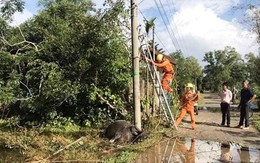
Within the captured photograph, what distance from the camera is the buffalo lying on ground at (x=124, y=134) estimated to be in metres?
11.1

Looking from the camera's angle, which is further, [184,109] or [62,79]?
[62,79]

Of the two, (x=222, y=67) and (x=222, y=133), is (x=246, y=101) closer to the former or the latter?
(x=222, y=133)

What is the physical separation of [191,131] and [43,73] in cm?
601

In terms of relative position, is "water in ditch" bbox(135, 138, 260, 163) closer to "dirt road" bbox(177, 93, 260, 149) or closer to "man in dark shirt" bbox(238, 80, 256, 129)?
"dirt road" bbox(177, 93, 260, 149)

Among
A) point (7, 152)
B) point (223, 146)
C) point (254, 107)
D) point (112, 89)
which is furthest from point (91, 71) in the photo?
point (254, 107)

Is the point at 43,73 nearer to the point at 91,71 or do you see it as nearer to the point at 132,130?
the point at 91,71

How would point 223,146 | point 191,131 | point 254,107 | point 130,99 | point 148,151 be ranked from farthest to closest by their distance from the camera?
1. point 254,107
2. point 130,99
3. point 191,131
4. point 223,146
5. point 148,151

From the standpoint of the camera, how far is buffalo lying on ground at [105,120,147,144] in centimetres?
1110

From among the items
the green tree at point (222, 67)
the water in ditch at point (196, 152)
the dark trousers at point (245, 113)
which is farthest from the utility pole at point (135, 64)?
the green tree at point (222, 67)

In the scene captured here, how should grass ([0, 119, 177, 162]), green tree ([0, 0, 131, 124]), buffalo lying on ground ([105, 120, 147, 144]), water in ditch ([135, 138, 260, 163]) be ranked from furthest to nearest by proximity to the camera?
green tree ([0, 0, 131, 124])
buffalo lying on ground ([105, 120, 147, 144])
grass ([0, 119, 177, 162])
water in ditch ([135, 138, 260, 163])

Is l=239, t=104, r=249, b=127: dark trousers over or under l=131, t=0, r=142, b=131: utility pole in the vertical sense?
under

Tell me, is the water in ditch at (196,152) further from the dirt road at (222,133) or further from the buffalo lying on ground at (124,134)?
the buffalo lying on ground at (124,134)

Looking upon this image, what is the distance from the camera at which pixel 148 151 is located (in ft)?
33.3

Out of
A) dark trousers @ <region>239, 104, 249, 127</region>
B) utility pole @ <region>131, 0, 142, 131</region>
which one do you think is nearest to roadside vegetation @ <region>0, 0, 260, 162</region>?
utility pole @ <region>131, 0, 142, 131</region>
